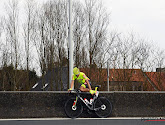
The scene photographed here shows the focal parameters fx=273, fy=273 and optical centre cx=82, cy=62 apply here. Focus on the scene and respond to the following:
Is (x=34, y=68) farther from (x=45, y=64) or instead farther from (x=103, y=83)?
(x=103, y=83)

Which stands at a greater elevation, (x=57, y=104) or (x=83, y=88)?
(x=83, y=88)

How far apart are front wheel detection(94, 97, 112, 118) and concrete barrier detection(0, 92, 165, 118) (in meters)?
0.22

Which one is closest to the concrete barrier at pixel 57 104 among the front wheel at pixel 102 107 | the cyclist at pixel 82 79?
the front wheel at pixel 102 107

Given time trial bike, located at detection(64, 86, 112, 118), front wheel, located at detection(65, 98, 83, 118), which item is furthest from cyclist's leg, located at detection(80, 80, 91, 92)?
front wheel, located at detection(65, 98, 83, 118)

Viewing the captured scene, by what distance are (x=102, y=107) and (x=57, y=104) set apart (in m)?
1.57

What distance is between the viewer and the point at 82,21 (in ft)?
86.9

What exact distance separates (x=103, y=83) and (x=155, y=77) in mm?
4040

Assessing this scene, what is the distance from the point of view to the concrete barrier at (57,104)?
9.44 meters

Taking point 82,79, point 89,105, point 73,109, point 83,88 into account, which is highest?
point 82,79

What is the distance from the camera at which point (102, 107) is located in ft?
30.5

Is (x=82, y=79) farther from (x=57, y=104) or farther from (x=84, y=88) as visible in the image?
(x=57, y=104)

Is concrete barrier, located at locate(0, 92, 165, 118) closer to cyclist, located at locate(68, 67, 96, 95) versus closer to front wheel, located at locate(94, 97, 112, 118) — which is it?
front wheel, located at locate(94, 97, 112, 118)

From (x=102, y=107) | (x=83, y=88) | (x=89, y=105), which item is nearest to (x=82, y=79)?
(x=83, y=88)

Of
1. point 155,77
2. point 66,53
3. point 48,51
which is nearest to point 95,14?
point 66,53
